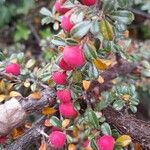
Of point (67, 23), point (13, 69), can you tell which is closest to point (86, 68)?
point (67, 23)

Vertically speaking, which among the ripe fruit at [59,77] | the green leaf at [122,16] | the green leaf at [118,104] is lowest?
the green leaf at [118,104]

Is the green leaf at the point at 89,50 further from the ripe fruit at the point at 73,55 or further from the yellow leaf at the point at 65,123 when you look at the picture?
the yellow leaf at the point at 65,123

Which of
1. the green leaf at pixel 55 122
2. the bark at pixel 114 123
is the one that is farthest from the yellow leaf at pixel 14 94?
the green leaf at pixel 55 122

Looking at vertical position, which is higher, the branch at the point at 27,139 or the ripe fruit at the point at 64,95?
the ripe fruit at the point at 64,95

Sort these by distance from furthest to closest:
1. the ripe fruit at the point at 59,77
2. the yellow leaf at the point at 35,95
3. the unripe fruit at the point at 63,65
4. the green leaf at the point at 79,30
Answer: the yellow leaf at the point at 35,95 < the ripe fruit at the point at 59,77 < the unripe fruit at the point at 63,65 < the green leaf at the point at 79,30

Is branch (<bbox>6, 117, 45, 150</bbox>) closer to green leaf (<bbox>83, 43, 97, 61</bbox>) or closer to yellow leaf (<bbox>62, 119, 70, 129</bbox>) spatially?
yellow leaf (<bbox>62, 119, 70, 129</bbox>)

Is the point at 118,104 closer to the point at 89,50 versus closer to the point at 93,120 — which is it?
the point at 93,120
